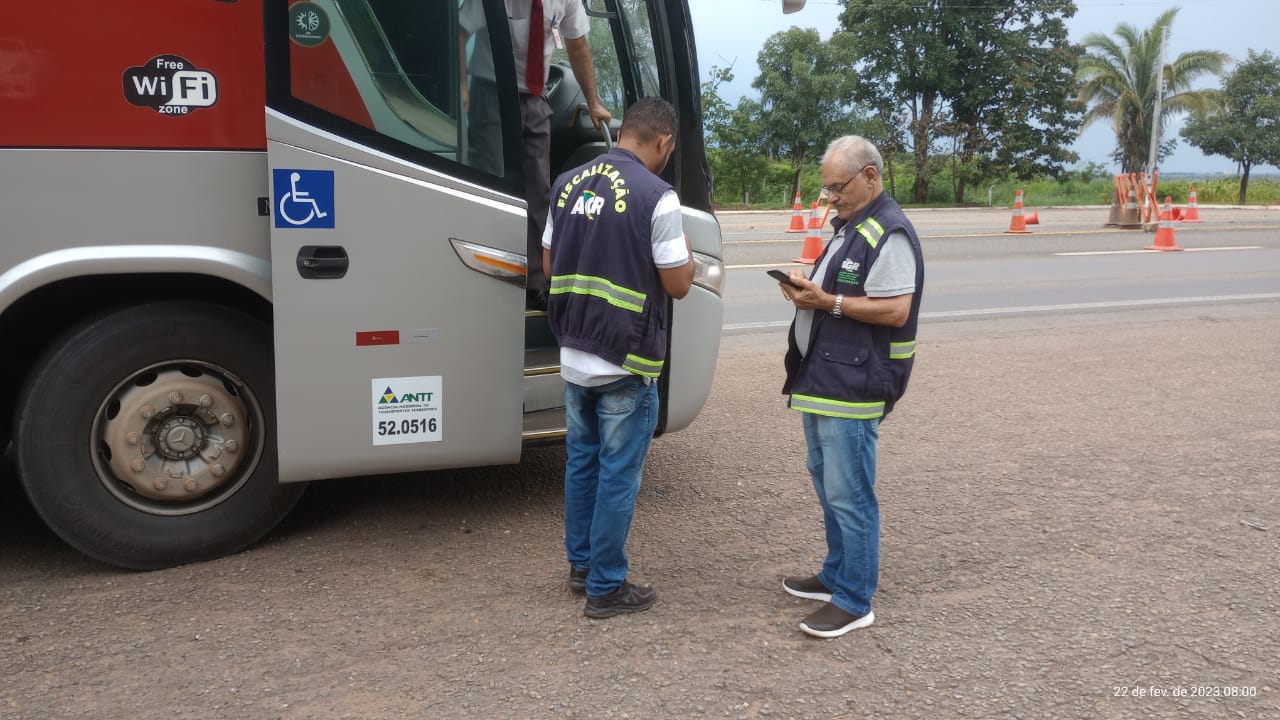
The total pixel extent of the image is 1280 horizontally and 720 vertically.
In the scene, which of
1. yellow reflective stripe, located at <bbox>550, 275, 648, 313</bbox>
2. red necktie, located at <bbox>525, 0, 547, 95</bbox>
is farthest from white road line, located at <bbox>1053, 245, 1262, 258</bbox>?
yellow reflective stripe, located at <bbox>550, 275, 648, 313</bbox>

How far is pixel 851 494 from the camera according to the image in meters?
3.59

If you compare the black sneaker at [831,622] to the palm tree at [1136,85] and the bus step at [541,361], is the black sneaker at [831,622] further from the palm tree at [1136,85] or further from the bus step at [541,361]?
the palm tree at [1136,85]

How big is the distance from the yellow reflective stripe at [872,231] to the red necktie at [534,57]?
1.58m

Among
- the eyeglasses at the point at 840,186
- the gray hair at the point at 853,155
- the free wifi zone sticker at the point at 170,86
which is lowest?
the eyeglasses at the point at 840,186

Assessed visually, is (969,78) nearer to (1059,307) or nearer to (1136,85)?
(1136,85)

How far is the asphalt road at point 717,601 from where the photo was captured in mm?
3188

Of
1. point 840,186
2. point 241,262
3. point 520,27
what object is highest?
point 520,27

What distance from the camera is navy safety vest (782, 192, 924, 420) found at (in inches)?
136

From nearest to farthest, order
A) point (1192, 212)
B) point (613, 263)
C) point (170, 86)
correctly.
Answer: point (613, 263) < point (170, 86) < point (1192, 212)

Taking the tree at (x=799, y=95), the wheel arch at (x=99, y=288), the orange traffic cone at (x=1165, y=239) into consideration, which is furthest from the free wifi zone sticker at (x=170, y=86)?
the tree at (x=799, y=95)

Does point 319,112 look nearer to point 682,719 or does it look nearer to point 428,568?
point 428,568

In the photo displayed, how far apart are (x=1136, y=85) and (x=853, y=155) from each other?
45082mm

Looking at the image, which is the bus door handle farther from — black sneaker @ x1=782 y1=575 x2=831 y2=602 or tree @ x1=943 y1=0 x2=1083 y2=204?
tree @ x1=943 y1=0 x2=1083 y2=204

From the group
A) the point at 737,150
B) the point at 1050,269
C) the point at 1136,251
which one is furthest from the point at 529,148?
the point at 737,150
